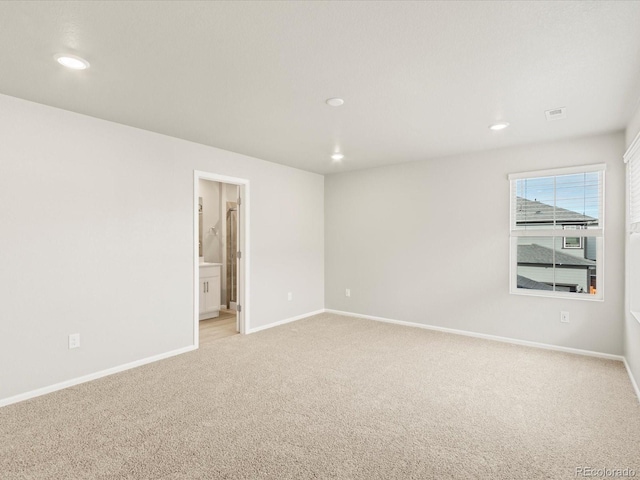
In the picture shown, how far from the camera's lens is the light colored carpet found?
2.03 meters

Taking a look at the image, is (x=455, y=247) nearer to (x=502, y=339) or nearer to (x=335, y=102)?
(x=502, y=339)

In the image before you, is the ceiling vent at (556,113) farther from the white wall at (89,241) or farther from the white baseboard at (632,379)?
the white wall at (89,241)

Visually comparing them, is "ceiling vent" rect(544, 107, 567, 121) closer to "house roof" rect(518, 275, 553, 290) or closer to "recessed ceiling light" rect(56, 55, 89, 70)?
"house roof" rect(518, 275, 553, 290)

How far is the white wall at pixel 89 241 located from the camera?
2.85 meters

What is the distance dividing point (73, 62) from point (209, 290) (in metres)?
4.13

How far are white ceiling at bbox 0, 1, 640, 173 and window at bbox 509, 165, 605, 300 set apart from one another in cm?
67

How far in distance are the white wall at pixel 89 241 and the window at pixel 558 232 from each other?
12.2 feet

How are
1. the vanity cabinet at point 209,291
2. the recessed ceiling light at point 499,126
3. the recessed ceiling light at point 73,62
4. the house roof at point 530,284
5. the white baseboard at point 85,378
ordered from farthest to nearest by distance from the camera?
the vanity cabinet at point 209,291 < the house roof at point 530,284 < the recessed ceiling light at point 499,126 < the white baseboard at point 85,378 < the recessed ceiling light at point 73,62

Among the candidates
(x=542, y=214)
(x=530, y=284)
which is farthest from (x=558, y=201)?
(x=530, y=284)

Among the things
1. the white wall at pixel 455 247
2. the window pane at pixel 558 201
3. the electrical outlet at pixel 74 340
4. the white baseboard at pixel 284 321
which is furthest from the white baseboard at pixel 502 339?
the electrical outlet at pixel 74 340

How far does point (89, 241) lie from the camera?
10.7 ft

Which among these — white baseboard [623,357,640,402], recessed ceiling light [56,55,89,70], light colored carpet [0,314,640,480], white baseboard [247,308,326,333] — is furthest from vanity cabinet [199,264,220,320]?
white baseboard [623,357,640,402]

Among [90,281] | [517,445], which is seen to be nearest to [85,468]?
[90,281]

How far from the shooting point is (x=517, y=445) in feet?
7.32
